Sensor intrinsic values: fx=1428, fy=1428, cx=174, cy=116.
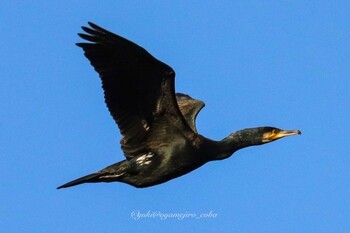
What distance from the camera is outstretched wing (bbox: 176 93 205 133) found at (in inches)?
960

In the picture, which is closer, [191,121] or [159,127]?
[159,127]

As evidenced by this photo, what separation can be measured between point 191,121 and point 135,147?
6.17ft

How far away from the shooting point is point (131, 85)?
22141 mm

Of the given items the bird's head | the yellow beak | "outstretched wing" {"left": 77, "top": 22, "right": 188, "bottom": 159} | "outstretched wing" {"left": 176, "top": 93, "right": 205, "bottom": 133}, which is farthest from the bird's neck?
"outstretched wing" {"left": 176, "top": 93, "right": 205, "bottom": 133}

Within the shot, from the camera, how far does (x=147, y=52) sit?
71.3ft

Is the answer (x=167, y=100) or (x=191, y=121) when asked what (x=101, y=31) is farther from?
(x=191, y=121)

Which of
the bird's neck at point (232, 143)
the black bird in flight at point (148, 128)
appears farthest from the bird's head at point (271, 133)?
the bird's neck at point (232, 143)

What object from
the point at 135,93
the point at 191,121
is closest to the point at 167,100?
the point at 135,93

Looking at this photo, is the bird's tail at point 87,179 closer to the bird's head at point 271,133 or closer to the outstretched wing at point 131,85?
the outstretched wing at point 131,85

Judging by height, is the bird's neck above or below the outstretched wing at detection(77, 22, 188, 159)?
below

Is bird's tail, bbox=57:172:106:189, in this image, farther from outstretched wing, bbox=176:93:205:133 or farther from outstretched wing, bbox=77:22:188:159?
outstretched wing, bbox=176:93:205:133

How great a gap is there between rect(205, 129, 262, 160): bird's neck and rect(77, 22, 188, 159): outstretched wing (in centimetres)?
67

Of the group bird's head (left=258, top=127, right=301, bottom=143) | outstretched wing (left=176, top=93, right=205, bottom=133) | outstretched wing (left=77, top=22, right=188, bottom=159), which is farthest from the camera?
outstretched wing (left=176, top=93, right=205, bottom=133)

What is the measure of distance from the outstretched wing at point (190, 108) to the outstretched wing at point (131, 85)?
1586 millimetres
